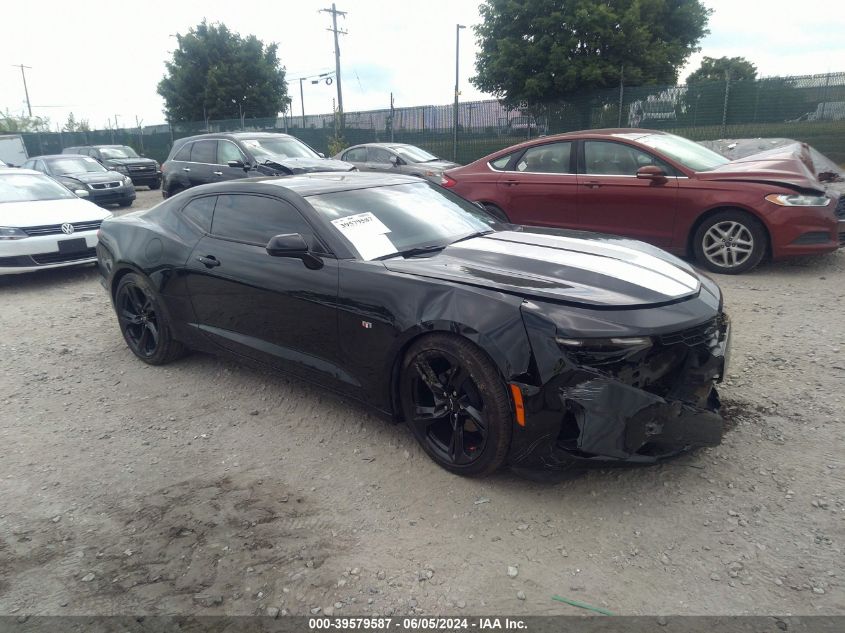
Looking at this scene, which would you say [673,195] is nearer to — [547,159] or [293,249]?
[547,159]

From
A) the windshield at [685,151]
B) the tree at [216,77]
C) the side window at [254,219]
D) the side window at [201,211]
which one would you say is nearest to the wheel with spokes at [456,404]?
the side window at [254,219]

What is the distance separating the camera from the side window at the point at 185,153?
11928 millimetres

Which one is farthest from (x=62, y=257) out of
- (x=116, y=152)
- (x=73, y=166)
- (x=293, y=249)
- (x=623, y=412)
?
(x=116, y=152)

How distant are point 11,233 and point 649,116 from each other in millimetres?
14515

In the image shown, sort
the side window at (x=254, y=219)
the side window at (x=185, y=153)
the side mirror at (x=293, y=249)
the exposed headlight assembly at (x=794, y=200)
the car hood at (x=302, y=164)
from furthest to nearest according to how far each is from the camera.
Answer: the side window at (x=185, y=153) → the car hood at (x=302, y=164) → the exposed headlight assembly at (x=794, y=200) → the side window at (x=254, y=219) → the side mirror at (x=293, y=249)

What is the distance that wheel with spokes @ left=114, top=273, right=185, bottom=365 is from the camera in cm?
460

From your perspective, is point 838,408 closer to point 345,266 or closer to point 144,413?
point 345,266

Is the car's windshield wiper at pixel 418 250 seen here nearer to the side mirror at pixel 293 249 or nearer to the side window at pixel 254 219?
the side mirror at pixel 293 249

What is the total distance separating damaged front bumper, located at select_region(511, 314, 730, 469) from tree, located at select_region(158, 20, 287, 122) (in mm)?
38226

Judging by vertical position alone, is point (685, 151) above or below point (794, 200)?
above

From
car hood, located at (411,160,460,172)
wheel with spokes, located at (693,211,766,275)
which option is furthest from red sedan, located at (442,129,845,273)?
car hood, located at (411,160,460,172)

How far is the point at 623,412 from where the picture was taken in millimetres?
2574

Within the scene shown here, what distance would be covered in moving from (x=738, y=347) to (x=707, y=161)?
3181mm

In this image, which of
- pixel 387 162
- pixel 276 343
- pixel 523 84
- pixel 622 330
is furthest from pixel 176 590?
pixel 523 84
